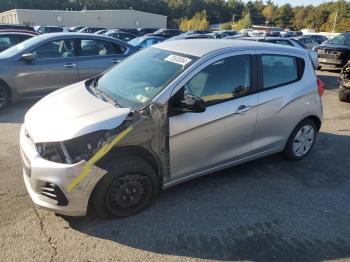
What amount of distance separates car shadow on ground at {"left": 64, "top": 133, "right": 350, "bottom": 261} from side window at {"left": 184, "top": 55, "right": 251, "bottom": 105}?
113 cm

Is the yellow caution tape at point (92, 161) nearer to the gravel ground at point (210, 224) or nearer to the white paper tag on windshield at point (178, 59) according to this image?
the gravel ground at point (210, 224)

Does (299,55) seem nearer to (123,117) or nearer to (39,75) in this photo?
(123,117)

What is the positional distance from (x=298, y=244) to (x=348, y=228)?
2.21ft

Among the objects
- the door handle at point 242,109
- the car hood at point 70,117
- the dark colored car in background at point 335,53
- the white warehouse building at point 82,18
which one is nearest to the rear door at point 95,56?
the car hood at point 70,117

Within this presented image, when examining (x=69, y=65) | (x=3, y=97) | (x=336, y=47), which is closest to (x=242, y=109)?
(x=69, y=65)

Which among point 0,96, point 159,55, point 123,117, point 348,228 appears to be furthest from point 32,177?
point 0,96

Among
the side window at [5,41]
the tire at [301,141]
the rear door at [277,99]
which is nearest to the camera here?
the rear door at [277,99]

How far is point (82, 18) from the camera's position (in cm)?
5528

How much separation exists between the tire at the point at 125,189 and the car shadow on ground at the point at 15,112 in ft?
12.6

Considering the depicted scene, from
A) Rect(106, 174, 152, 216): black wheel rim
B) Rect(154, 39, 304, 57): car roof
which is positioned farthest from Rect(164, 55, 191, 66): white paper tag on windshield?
Rect(106, 174, 152, 216): black wheel rim

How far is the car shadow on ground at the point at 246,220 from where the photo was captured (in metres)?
3.18

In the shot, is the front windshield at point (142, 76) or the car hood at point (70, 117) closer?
the car hood at point (70, 117)

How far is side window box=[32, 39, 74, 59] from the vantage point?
7262mm

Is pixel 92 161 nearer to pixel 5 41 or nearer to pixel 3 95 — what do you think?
pixel 3 95
